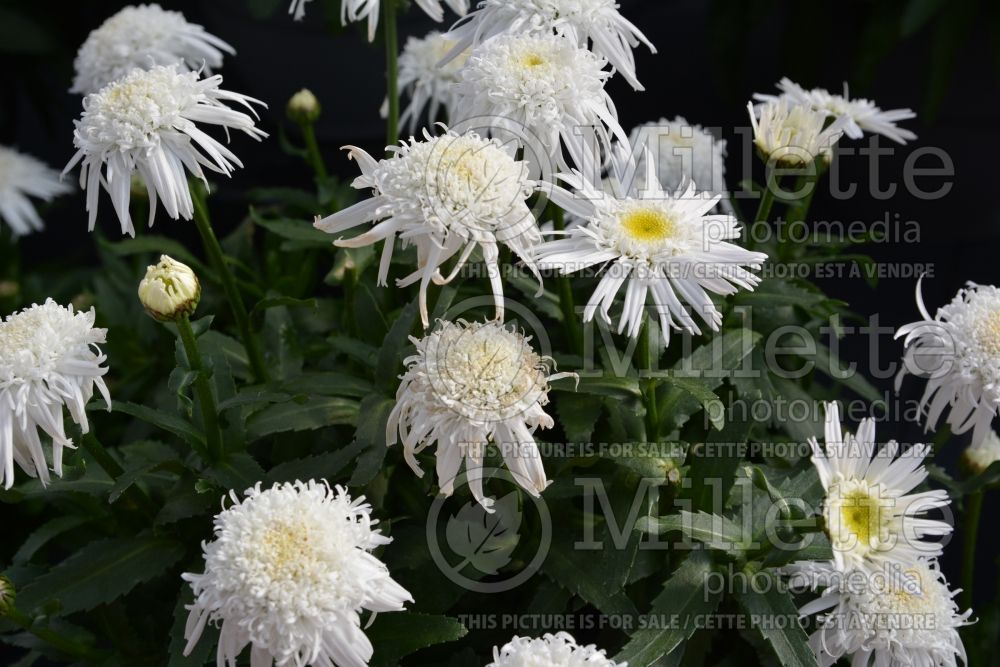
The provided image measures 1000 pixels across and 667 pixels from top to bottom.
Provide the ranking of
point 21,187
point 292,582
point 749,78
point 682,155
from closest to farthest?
point 292,582 < point 682,155 < point 21,187 < point 749,78

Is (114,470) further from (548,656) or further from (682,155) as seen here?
(682,155)

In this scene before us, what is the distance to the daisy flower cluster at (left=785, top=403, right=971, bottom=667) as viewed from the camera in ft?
1.91

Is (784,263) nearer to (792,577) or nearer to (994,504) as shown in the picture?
(792,577)

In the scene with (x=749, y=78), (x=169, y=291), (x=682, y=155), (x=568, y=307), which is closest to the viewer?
(x=169, y=291)

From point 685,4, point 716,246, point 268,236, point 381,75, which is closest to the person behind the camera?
point 716,246

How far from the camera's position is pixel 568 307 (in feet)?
2.27

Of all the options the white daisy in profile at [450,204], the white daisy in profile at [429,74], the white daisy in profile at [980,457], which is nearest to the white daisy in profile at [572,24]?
the white daisy in profile at [450,204]

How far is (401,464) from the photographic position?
72cm

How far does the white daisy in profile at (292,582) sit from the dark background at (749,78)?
27.0 inches

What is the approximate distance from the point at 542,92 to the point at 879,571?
0.32 meters

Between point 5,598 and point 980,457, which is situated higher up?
point 980,457

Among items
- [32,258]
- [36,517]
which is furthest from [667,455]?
[32,258]

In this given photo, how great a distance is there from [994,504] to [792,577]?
1.49 feet

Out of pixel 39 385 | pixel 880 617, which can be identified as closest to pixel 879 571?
pixel 880 617
